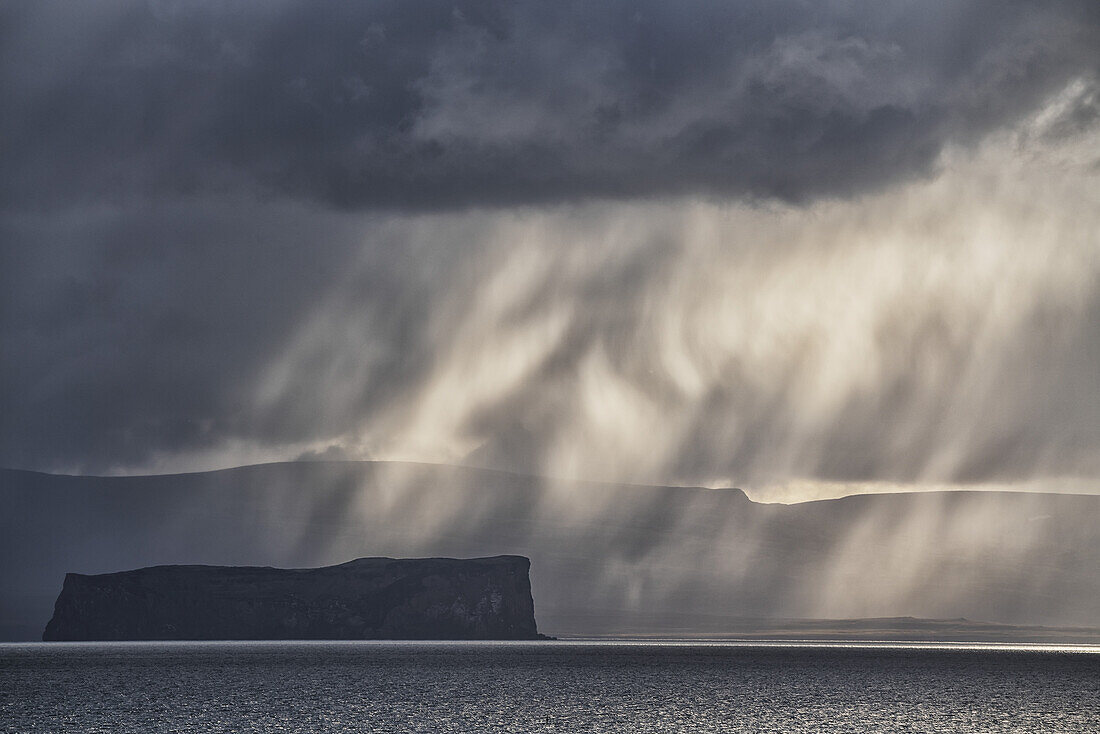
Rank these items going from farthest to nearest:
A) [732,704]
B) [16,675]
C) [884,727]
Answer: [16,675] → [732,704] → [884,727]

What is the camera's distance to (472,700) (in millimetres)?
106500

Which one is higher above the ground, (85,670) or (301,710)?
(85,670)

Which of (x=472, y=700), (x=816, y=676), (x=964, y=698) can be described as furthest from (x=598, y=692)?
(x=816, y=676)

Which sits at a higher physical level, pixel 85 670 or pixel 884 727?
pixel 85 670

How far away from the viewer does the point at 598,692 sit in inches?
4747

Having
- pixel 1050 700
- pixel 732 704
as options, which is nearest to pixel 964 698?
pixel 1050 700

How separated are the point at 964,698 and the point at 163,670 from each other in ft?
384

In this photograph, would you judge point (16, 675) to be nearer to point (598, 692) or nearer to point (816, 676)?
point (598, 692)

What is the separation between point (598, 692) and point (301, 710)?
3707 cm

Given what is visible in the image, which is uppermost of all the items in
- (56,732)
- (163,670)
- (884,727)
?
(163,670)

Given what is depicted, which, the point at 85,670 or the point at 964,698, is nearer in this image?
the point at 964,698

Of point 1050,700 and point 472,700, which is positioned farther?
point 1050,700

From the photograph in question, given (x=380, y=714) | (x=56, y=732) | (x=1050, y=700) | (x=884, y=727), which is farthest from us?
(x=1050, y=700)

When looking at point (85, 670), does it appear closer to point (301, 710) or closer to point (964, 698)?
point (301, 710)
